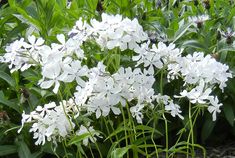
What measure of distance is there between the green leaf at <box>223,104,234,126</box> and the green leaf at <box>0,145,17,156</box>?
121cm

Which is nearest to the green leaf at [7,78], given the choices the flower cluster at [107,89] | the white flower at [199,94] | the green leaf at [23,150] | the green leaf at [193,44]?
the green leaf at [23,150]

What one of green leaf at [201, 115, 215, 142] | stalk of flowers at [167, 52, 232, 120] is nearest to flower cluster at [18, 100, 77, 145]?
stalk of flowers at [167, 52, 232, 120]

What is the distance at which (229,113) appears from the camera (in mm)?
3057

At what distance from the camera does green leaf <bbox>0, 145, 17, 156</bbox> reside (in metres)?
2.72

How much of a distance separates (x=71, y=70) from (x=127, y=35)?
0.26 m

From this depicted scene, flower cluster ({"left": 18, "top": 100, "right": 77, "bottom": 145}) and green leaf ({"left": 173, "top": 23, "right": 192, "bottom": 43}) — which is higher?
green leaf ({"left": 173, "top": 23, "right": 192, "bottom": 43})

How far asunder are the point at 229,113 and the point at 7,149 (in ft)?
4.20

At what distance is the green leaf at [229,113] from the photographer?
9.86 ft

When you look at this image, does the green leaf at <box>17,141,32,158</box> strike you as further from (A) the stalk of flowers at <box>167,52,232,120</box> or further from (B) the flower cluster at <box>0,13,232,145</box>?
(A) the stalk of flowers at <box>167,52,232,120</box>

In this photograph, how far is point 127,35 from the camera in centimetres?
193

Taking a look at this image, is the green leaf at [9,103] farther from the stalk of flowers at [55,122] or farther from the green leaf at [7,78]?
the stalk of flowers at [55,122]

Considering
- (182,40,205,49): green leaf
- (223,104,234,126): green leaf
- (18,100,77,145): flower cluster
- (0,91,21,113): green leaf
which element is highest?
(182,40,205,49): green leaf

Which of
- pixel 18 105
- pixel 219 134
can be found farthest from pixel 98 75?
pixel 219 134

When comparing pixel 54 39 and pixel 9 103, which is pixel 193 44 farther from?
pixel 9 103
